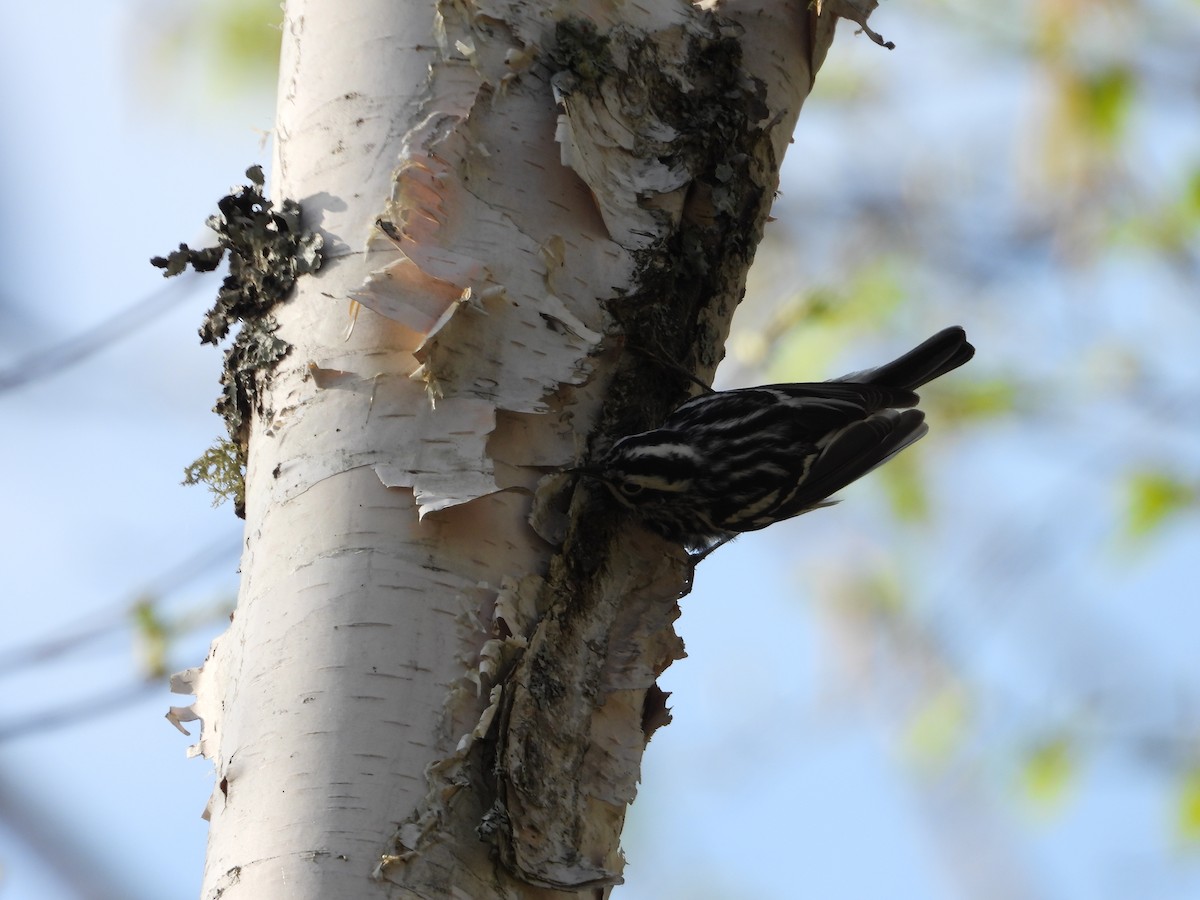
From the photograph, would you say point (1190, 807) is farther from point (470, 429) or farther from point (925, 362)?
point (470, 429)

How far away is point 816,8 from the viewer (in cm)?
301

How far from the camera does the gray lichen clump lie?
235 centimetres

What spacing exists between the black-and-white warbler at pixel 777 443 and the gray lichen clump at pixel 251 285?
0.80m

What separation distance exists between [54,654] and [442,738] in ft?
Result: 5.51

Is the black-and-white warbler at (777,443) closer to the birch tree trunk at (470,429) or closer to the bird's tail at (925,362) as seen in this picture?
the bird's tail at (925,362)

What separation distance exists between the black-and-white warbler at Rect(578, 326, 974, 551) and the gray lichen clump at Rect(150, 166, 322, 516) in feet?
2.64

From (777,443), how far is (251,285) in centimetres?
188

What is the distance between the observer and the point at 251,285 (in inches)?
95.1

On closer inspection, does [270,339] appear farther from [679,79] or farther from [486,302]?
[679,79]

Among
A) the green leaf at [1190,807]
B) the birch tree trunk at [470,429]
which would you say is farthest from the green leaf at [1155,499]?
the birch tree trunk at [470,429]

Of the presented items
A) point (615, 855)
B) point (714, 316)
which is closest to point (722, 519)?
point (714, 316)

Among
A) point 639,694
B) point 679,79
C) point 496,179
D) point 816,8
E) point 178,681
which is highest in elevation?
point 816,8

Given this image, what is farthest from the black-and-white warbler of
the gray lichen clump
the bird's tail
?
the gray lichen clump

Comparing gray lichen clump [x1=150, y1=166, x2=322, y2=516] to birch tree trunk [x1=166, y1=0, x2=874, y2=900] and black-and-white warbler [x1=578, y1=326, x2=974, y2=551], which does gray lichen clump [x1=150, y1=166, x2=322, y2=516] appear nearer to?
birch tree trunk [x1=166, y1=0, x2=874, y2=900]
